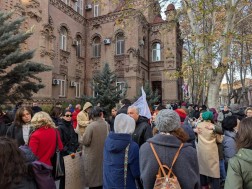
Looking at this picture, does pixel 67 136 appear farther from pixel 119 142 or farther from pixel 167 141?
pixel 167 141

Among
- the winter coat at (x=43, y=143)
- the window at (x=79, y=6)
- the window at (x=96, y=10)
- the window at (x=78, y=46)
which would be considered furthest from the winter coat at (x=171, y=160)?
the window at (x=96, y=10)

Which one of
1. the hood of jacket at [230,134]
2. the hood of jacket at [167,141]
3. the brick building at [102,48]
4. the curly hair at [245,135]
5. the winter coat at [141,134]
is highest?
the brick building at [102,48]

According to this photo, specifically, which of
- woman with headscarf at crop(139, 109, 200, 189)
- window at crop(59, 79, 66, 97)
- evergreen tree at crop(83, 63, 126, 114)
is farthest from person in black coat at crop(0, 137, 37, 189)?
window at crop(59, 79, 66, 97)

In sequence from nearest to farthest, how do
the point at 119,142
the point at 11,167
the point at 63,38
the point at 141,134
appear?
the point at 11,167
the point at 119,142
the point at 141,134
the point at 63,38

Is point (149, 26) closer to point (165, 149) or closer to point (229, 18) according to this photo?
point (229, 18)

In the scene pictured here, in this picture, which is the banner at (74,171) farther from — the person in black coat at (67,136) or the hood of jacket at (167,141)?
the hood of jacket at (167,141)

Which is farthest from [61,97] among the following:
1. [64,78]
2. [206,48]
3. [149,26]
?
[206,48]

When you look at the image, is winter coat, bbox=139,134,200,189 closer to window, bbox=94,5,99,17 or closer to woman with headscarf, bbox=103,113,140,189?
woman with headscarf, bbox=103,113,140,189

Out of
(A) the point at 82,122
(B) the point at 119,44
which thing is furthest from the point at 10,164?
(B) the point at 119,44

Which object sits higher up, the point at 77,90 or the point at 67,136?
the point at 77,90

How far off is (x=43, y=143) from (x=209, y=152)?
3.35 m

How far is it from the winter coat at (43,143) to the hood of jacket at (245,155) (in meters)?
2.94

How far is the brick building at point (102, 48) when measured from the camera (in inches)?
804

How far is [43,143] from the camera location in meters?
3.99
